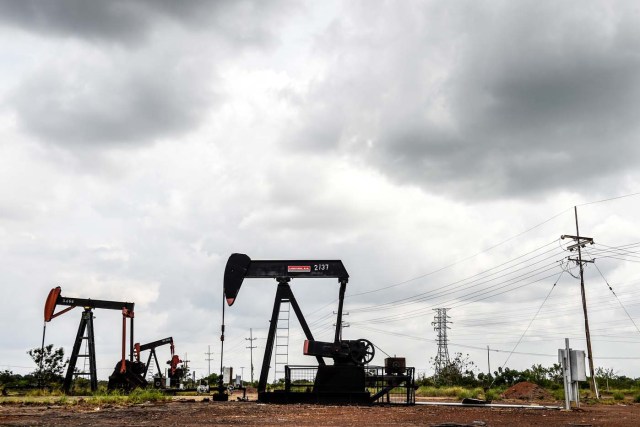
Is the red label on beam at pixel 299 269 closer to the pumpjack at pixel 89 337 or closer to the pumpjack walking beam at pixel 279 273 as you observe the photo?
the pumpjack walking beam at pixel 279 273

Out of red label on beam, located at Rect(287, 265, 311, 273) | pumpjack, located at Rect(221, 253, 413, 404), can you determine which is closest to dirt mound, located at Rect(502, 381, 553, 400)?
pumpjack, located at Rect(221, 253, 413, 404)

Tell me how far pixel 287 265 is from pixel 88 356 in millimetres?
11253

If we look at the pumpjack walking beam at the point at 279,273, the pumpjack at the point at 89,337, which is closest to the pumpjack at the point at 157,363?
the pumpjack at the point at 89,337

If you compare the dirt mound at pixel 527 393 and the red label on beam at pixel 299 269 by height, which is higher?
the red label on beam at pixel 299 269

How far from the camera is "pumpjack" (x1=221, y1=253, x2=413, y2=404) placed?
53.9ft

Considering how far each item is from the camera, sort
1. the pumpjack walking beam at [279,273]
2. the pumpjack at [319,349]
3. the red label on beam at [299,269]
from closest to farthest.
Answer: the pumpjack at [319,349], the pumpjack walking beam at [279,273], the red label on beam at [299,269]

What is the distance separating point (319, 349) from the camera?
55.0 feet

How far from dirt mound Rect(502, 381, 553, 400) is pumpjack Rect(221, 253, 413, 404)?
1234 cm

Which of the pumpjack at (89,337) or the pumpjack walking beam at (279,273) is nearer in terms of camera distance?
the pumpjack walking beam at (279,273)

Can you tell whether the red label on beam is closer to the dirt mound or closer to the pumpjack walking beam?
the pumpjack walking beam

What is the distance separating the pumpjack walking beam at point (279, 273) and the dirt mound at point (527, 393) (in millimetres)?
12988

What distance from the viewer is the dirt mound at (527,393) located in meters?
26.9

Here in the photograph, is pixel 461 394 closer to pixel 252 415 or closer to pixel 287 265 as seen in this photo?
pixel 287 265

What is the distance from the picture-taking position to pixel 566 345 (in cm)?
1630
